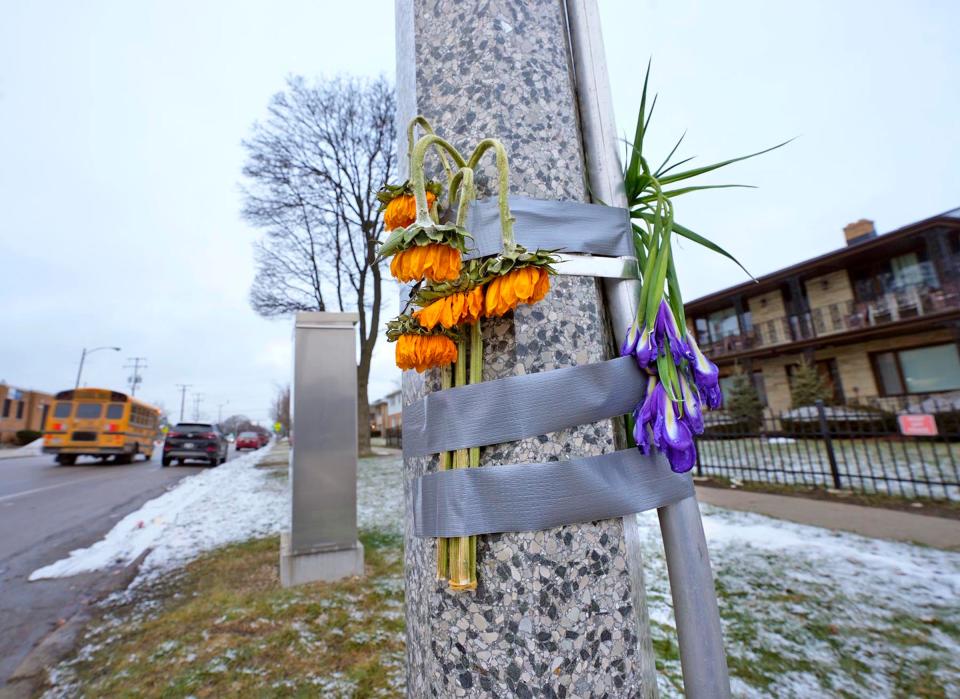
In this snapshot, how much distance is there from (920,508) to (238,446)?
40895 millimetres

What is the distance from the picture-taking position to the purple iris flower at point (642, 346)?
0.82 meters

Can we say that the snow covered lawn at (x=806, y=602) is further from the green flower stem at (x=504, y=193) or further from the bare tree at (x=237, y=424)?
the bare tree at (x=237, y=424)

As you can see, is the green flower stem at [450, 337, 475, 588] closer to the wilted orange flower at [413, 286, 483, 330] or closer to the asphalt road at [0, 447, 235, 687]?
the wilted orange flower at [413, 286, 483, 330]

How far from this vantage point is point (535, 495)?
0.78 meters

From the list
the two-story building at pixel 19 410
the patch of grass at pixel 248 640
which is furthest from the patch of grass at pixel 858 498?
the two-story building at pixel 19 410

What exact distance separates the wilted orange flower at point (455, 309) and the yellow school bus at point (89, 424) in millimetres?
21140

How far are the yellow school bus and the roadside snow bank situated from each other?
33.3 feet

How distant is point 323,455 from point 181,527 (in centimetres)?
351

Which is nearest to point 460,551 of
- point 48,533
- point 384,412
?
point 48,533

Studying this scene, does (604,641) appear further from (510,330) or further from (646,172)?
(646,172)

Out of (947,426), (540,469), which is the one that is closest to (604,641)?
(540,469)

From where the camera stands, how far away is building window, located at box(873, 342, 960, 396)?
14773mm

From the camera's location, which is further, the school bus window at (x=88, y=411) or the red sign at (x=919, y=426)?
the school bus window at (x=88, y=411)

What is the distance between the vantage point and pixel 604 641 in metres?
0.79
